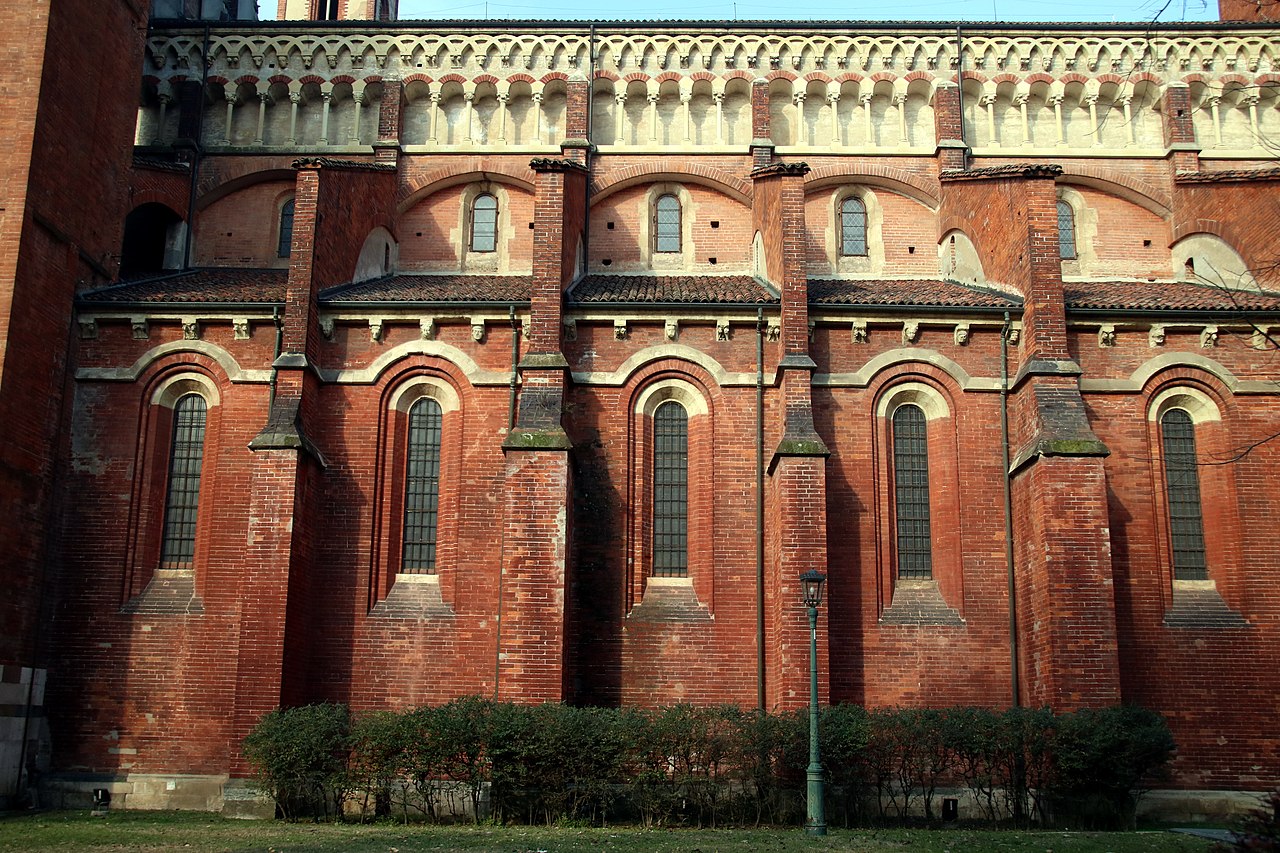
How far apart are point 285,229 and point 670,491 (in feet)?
40.6

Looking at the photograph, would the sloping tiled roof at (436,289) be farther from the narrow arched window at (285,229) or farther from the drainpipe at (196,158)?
the drainpipe at (196,158)

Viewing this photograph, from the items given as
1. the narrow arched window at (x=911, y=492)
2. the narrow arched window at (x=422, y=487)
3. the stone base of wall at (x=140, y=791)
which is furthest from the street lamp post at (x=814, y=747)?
the stone base of wall at (x=140, y=791)

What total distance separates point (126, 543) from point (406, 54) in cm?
1359

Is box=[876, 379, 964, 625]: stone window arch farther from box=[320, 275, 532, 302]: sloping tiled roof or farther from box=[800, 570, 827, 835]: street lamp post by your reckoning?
box=[320, 275, 532, 302]: sloping tiled roof

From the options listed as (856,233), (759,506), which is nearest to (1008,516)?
(759,506)

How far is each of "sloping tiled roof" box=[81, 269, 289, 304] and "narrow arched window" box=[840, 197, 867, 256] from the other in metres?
13.1

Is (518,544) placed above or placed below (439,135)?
below

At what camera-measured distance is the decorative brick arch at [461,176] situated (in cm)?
2762

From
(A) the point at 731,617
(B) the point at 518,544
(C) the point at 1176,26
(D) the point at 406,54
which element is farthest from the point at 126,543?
→ (C) the point at 1176,26

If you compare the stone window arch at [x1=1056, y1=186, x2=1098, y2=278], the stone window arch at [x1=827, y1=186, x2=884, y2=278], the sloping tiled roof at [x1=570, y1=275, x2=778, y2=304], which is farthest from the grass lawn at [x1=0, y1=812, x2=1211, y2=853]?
the stone window arch at [x1=1056, y1=186, x2=1098, y2=278]

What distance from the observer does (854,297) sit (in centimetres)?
2336

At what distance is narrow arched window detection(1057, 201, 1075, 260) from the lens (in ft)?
90.4

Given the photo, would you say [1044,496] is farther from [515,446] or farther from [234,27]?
[234,27]

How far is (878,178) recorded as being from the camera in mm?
27656
